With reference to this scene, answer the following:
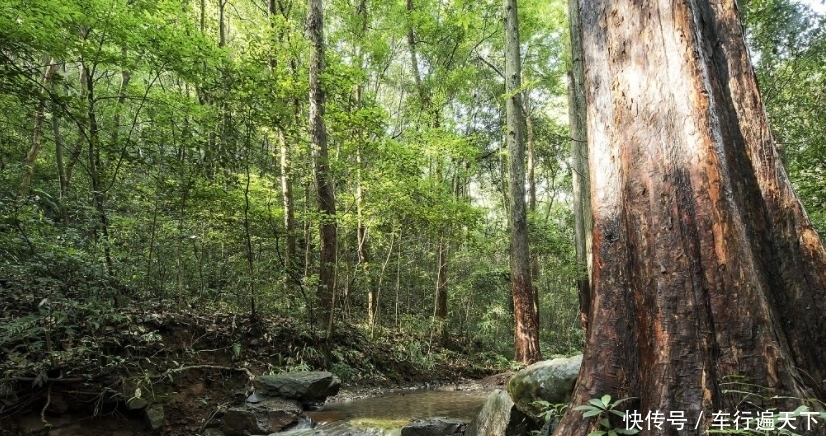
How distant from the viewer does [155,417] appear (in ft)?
18.3

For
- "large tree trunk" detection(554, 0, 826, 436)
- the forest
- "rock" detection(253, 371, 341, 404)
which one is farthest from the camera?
"rock" detection(253, 371, 341, 404)

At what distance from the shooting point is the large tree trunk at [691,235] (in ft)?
8.02

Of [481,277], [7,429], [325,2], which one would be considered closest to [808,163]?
[481,277]

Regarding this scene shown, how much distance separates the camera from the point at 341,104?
10.6 m

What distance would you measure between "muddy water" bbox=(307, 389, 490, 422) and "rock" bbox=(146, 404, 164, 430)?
1.88 m

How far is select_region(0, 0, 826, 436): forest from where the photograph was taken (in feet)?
9.39

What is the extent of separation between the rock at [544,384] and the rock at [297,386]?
12.2ft

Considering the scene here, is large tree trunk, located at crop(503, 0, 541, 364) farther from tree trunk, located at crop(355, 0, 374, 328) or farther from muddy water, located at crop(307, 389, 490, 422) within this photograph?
tree trunk, located at crop(355, 0, 374, 328)

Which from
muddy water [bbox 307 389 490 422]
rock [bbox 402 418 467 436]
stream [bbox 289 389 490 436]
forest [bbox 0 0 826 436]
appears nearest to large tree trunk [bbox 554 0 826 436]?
forest [bbox 0 0 826 436]

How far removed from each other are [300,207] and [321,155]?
21.8ft

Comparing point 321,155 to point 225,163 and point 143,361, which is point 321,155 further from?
point 143,361

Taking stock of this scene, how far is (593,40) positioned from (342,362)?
742 cm

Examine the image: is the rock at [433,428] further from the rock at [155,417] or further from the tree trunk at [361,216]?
the tree trunk at [361,216]

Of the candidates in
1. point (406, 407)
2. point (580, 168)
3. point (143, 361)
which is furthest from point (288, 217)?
point (580, 168)
